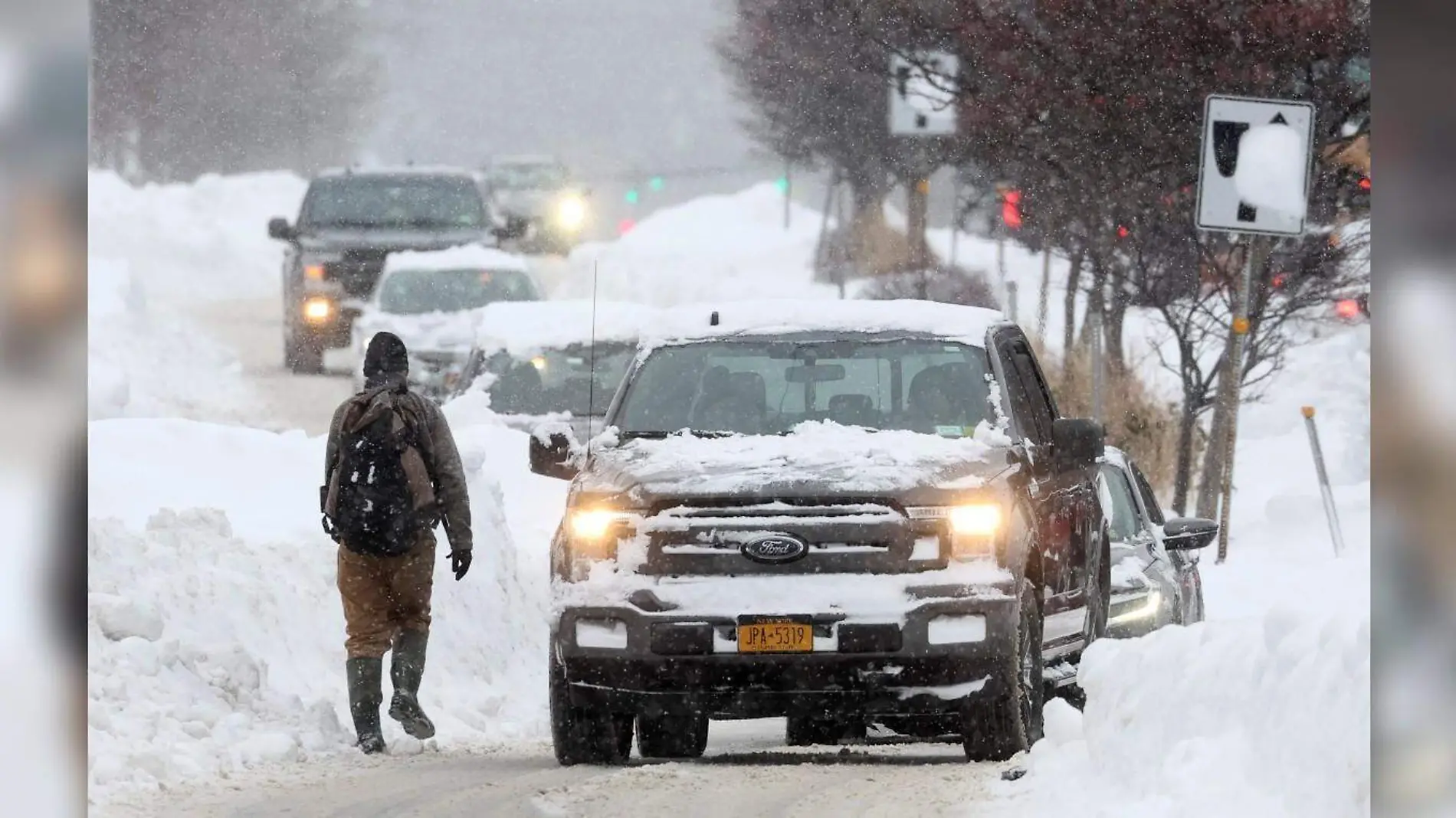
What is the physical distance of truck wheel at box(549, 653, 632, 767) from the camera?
10.4 meters

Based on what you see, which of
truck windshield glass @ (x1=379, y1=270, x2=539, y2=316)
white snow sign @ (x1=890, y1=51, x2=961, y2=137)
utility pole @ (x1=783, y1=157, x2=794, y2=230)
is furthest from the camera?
utility pole @ (x1=783, y1=157, x2=794, y2=230)

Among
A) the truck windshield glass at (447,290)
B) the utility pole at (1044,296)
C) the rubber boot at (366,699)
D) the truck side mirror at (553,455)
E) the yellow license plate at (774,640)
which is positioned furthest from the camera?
the utility pole at (1044,296)

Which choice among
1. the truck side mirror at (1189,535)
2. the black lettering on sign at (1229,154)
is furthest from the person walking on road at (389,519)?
the black lettering on sign at (1229,154)

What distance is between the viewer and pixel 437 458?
1148cm

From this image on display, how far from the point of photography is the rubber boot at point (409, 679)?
11539mm

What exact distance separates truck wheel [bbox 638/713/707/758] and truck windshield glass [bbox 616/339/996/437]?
3.74ft

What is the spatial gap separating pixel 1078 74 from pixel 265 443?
1027cm

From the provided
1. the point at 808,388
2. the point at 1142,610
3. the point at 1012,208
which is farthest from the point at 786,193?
the point at 808,388

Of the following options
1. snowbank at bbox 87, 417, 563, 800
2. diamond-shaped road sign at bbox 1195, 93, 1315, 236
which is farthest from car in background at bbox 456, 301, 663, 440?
diamond-shaped road sign at bbox 1195, 93, 1315, 236

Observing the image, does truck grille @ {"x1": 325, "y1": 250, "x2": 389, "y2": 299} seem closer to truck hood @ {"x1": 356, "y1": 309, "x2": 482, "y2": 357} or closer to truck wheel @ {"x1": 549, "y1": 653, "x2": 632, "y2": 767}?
truck hood @ {"x1": 356, "y1": 309, "x2": 482, "y2": 357}

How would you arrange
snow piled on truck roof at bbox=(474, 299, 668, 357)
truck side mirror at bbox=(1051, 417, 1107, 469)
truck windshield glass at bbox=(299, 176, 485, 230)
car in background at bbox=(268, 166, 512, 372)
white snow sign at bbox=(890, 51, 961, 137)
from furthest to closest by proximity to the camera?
white snow sign at bbox=(890, 51, 961, 137)
truck windshield glass at bbox=(299, 176, 485, 230)
car in background at bbox=(268, 166, 512, 372)
snow piled on truck roof at bbox=(474, 299, 668, 357)
truck side mirror at bbox=(1051, 417, 1107, 469)

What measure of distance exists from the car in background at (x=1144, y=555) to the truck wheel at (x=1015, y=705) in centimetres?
222

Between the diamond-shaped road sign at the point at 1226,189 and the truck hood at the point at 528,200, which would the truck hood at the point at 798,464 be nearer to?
the diamond-shaped road sign at the point at 1226,189
